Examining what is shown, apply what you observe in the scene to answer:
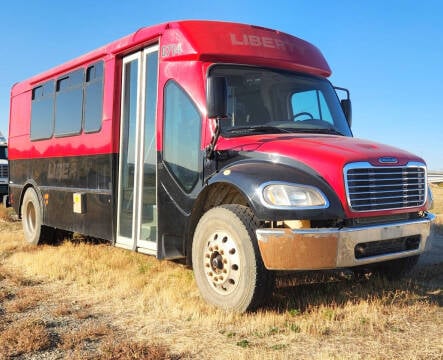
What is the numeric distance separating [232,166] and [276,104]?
3.90 ft

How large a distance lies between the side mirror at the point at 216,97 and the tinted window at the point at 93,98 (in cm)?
276

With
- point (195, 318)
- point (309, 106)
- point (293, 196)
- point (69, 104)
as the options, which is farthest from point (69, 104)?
point (293, 196)

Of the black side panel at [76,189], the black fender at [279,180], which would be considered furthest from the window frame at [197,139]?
the black side panel at [76,189]

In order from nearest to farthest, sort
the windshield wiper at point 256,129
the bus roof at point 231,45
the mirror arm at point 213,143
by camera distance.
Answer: the mirror arm at point 213,143, the windshield wiper at point 256,129, the bus roof at point 231,45

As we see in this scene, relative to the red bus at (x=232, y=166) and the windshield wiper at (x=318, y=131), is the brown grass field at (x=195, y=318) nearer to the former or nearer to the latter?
the red bus at (x=232, y=166)

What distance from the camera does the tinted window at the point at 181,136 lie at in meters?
5.37

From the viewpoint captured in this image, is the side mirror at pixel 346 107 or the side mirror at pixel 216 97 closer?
the side mirror at pixel 216 97

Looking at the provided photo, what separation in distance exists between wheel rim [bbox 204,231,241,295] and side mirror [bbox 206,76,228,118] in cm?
111

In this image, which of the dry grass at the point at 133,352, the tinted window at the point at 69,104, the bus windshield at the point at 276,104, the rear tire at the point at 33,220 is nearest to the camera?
the dry grass at the point at 133,352

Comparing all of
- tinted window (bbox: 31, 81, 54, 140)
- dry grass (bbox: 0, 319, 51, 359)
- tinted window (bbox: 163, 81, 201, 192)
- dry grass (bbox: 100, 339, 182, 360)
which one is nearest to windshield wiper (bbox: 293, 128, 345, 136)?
tinted window (bbox: 163, 81, 201, 192)

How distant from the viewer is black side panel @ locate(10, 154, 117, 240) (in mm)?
6859

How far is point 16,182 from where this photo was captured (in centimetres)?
1024

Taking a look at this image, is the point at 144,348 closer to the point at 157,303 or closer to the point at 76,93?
the point at 157,303

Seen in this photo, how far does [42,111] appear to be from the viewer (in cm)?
914
